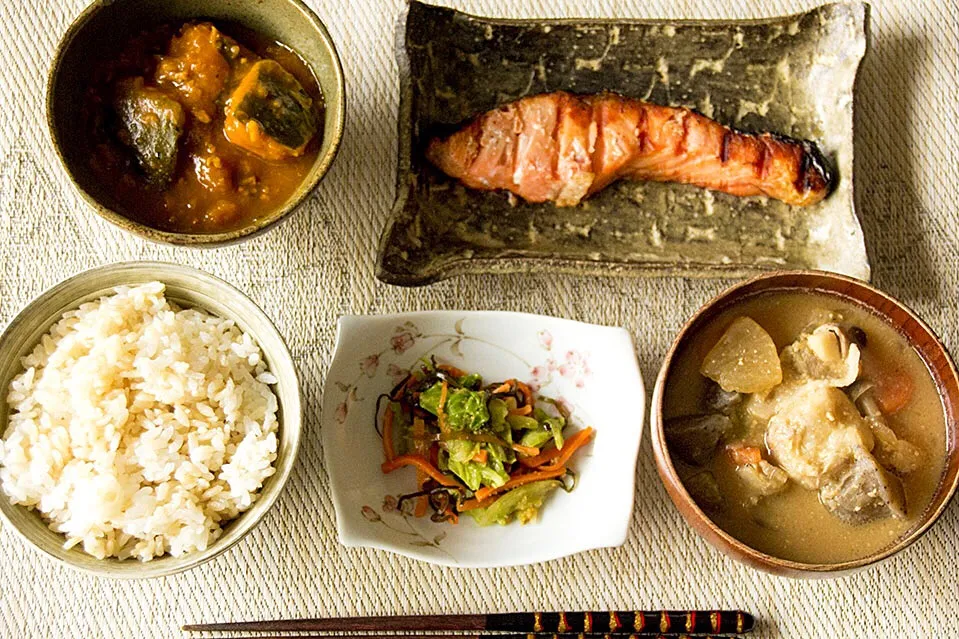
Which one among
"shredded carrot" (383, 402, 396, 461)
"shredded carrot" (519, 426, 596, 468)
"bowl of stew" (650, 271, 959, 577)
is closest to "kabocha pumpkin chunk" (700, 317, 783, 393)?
"bowl of stew" (650, 271, 959, 577)

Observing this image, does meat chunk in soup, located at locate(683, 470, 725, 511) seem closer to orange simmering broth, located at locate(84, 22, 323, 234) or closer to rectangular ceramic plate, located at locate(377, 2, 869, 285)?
rectangular ceramic plate, located at locate(377, 2, 869, 285)

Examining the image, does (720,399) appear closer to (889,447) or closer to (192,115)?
(889,447)

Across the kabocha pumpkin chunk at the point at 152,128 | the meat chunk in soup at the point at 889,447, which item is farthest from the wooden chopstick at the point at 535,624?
the kabocha pumpkin chunk at the point at 152,128

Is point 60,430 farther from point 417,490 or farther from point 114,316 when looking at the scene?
point 417,490

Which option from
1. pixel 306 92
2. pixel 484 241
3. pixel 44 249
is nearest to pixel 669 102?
pixel 484 241

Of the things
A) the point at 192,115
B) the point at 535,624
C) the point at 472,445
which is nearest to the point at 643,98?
the point at 472,445
